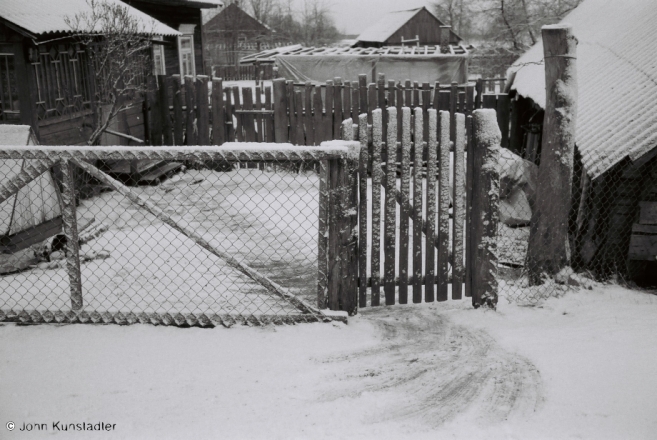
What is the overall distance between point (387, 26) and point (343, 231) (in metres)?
40.3

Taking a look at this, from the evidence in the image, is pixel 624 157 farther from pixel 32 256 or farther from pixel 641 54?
pixel 32 256

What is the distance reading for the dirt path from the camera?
3318 millimetres

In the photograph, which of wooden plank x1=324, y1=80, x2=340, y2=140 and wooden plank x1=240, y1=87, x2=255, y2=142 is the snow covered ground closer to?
wooden plank x1=324, y1=80, x2=340, y2=140

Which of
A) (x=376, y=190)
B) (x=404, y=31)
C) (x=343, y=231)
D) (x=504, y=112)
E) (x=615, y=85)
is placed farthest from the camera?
(x=404, y=31)

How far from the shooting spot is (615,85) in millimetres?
7609

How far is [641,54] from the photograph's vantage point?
8.02 m

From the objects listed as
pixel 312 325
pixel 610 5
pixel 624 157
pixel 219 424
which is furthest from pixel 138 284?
pixel 610 5

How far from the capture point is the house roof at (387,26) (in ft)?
131

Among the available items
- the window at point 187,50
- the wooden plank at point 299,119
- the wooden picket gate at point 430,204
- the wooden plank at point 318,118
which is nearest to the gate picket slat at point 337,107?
the wooden plank at point 318,118

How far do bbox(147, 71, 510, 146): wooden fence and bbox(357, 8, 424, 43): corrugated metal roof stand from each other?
28480 mm

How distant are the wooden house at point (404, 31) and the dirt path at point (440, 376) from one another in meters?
35.6

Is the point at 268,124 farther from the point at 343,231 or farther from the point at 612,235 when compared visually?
the point at 343,231

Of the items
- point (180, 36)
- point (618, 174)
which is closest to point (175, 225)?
point (618, 174)

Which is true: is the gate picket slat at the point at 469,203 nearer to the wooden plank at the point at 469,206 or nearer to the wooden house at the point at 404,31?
the wooden plank at the point at 469,206
